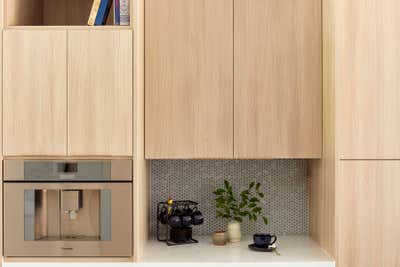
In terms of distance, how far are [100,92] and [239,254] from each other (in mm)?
1023

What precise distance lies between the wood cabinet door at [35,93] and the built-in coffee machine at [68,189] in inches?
3.5

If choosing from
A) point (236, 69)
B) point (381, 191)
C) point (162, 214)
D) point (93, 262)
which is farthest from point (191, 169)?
point (381, 191)

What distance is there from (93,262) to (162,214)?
533mm

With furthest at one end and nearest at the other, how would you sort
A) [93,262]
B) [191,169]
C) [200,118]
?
[191,169], [200,118], [93,262]

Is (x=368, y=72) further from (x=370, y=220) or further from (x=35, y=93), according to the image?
Result: (x=35, y=93)

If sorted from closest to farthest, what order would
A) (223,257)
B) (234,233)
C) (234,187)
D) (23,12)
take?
(223,257) → (23,12) → (234,233) → (234,187)

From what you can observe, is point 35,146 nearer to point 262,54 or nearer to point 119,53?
point 119,53

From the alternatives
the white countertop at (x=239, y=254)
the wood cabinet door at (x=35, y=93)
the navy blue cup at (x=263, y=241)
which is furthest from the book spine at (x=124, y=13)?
the navy blue cup at (x=263, y=241)

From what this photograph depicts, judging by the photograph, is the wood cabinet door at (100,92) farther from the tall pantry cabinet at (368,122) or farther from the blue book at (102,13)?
the tall pantry cabinet at (368,122)

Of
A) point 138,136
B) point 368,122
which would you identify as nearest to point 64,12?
point 138,136

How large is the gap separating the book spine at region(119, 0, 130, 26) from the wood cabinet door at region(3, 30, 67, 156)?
0.97 ft

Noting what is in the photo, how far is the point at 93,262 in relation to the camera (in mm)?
2555

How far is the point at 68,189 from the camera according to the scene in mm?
2582

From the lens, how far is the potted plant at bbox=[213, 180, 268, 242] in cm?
304
